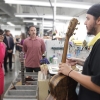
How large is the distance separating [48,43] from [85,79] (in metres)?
2.27

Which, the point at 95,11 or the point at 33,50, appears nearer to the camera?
the point at 95,11

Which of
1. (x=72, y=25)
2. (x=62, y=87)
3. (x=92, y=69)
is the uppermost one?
(x=72, y=25)

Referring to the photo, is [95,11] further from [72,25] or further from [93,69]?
[93,69]

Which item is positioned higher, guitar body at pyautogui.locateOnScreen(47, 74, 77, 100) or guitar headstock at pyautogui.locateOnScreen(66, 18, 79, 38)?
guitar headstock at pyautogui.locateOnScreen(66, 18, 79, 38)

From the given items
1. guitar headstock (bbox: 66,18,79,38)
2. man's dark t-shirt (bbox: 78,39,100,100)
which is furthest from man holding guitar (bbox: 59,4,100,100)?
guitar headstock (bbox: 66,18,79,38)

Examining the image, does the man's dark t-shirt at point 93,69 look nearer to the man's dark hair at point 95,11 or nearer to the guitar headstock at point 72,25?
the man's dark hair at point 95,11

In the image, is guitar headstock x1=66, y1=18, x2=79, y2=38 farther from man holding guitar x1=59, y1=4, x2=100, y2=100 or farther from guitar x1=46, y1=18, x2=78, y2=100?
man holding guitar x1=59, y1=4, x2=100, y2=100

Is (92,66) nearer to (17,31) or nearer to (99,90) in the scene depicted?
(99,90)

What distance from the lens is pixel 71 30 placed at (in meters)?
1.23

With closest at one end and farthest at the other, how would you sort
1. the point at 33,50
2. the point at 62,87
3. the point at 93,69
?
the point at 93,69 < the point at 62,87 < the point at 33,50

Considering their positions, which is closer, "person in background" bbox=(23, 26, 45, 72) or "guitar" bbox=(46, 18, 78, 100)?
"guitar" bbox=(46, 18, 78, 100)

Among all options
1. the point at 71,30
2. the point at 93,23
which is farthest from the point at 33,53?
the point at 93,23

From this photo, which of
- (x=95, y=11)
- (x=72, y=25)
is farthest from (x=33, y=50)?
(x=95, y=11)

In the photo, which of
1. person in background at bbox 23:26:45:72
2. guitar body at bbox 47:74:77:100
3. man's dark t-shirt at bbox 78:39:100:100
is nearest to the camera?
man's dark t-shirt at bbox 78:39:100:100
